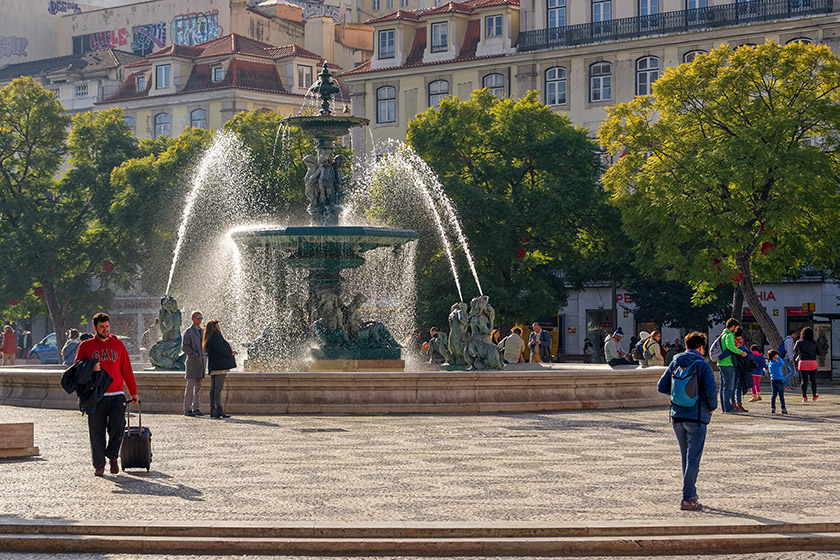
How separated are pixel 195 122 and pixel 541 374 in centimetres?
5318

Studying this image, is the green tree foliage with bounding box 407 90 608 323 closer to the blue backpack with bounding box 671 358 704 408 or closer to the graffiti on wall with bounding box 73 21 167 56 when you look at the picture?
the blue backpack with bounding box 671 358 704 408

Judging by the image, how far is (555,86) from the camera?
59.7m

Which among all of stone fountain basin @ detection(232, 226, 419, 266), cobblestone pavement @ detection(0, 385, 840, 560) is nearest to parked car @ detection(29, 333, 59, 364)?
stone fountain basin @ detection(232, 226, 419, 266)

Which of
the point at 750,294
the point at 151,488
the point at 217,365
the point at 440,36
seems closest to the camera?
the point at 151,488

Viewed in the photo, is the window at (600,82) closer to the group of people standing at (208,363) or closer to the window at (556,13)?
the window at (556,13)

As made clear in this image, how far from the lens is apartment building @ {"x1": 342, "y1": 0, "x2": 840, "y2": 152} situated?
2149 inches

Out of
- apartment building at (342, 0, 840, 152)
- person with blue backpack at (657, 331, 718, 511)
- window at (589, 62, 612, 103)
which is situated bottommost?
person with blue backpack at (657, 331, 718, 511)

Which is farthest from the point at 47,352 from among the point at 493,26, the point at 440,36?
the point at 493,26

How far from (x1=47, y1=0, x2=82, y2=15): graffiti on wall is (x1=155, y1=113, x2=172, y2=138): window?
20386mm

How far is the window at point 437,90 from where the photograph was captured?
206 ft

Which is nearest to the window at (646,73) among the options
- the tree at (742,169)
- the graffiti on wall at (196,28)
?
the tree at (742,169)

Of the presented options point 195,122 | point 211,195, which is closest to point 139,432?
point 211,195

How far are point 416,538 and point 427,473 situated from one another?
3314mm

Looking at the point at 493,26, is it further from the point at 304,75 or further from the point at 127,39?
the point at 127,39
